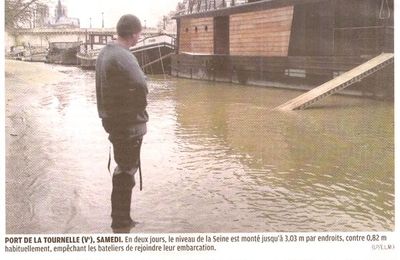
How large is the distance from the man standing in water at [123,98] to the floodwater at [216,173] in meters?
0.62

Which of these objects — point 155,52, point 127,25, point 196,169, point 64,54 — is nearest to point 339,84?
point 196,169

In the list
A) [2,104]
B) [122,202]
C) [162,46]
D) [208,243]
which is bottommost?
[208,243]

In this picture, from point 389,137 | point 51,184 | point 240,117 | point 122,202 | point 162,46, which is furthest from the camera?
point 162,46

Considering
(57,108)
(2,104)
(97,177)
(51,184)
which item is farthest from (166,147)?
(57,108)

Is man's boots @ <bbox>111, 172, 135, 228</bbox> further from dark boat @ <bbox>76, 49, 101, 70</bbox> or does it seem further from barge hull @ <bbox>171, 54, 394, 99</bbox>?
dark boat @ <bbox>76, 49, 101, 70</bbox>

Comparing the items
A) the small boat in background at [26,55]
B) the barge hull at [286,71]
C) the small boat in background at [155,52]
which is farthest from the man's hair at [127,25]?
the small boat in background at [26,55]

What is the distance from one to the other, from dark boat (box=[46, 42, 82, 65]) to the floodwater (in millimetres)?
39485

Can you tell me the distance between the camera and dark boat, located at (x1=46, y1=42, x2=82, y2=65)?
1902 inches

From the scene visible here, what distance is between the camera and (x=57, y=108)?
37.9 ft

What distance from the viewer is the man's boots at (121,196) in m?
3.72

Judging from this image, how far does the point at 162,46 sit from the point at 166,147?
24.1 m

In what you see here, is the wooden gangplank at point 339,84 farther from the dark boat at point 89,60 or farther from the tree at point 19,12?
the dark boat at point 89,60

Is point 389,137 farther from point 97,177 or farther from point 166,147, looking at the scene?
point 97,177

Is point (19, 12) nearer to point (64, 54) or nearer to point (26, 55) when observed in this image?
point (64, 54)
